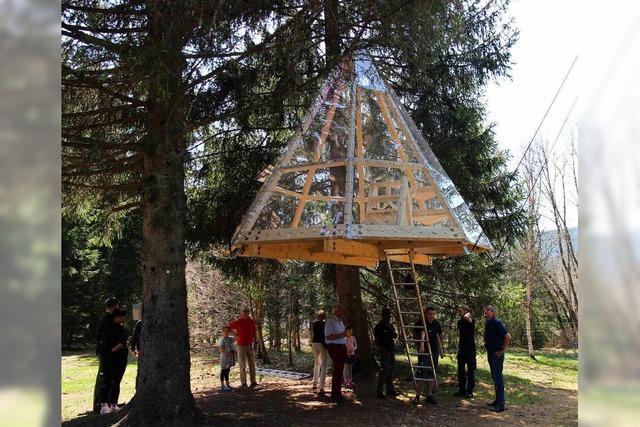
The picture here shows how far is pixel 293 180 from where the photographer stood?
9.23 meters

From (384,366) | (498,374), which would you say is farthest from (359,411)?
(498,374)

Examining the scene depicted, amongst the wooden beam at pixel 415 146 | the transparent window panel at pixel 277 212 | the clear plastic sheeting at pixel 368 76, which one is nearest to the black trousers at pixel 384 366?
the wooden beam at pixel 415 146

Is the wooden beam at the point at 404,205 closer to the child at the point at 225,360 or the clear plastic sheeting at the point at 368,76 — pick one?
the clear plastic sheeting at the point at 368,76

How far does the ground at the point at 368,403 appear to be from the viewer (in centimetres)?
872

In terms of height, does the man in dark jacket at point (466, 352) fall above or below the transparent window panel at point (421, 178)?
below

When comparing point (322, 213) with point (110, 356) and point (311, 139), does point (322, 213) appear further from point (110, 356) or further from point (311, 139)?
point (110, 356)

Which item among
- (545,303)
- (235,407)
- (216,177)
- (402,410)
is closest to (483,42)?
(216,177)

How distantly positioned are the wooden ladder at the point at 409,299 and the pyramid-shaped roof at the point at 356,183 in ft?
2.00

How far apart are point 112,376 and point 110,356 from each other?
435 mm

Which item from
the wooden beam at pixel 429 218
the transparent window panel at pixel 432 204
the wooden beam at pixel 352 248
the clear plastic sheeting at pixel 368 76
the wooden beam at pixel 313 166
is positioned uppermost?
the clear plastic sheeting at pixel 368 76

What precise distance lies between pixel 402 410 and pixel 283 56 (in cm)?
620

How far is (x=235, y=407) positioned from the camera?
31.3ft
